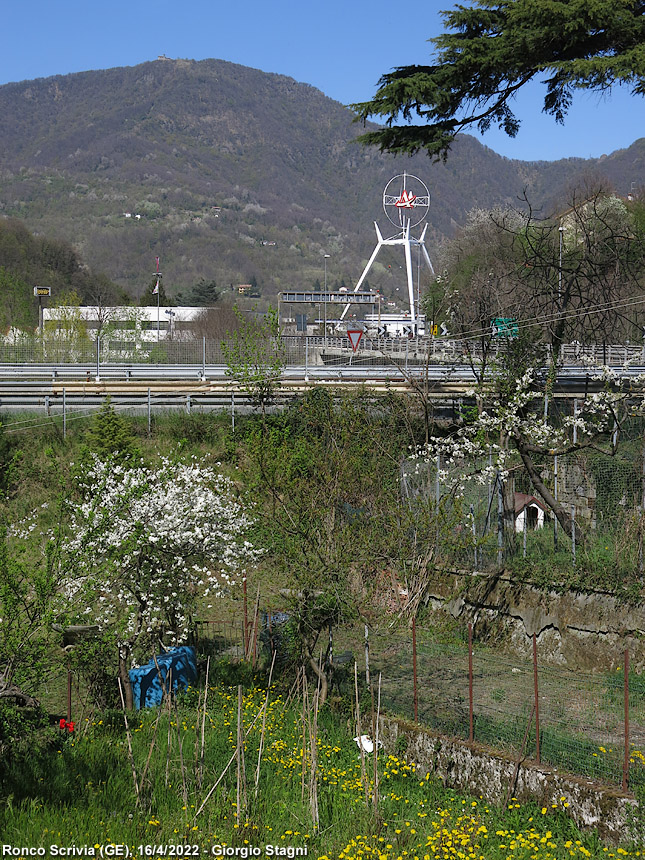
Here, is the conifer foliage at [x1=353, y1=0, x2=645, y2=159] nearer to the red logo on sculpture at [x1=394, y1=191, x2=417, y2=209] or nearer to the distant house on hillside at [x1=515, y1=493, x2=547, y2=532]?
the distant house on hillside at [x1=515, y1=493, x2=547, y2=532]

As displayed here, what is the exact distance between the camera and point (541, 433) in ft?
58.7

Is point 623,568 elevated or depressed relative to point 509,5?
depressed

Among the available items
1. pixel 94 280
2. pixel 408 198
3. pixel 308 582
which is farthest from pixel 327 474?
pixel 94 280

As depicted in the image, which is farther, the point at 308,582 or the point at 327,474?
the point at 327,474

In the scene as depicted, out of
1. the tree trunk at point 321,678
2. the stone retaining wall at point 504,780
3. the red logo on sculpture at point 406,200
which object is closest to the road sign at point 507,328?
the tree trunk at point 321,678

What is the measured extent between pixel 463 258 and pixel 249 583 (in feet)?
182

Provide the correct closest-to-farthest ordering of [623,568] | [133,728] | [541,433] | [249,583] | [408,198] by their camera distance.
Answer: [133,728] → [623,568] → [541,433] → [249,583] → [408,198]

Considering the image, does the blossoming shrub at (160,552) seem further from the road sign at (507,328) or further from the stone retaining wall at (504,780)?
the road sign at (507,328)

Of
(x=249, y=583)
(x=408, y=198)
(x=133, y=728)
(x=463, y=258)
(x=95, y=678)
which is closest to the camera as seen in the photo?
(x=133, y=728)

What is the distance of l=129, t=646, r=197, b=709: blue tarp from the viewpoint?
552 inches

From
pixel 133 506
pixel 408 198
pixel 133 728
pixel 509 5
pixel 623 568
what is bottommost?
pixel 133 728

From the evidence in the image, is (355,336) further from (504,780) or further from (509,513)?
(504,780)

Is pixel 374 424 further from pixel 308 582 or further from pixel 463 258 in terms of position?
pixel 463 258

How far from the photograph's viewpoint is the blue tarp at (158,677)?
14.0m
